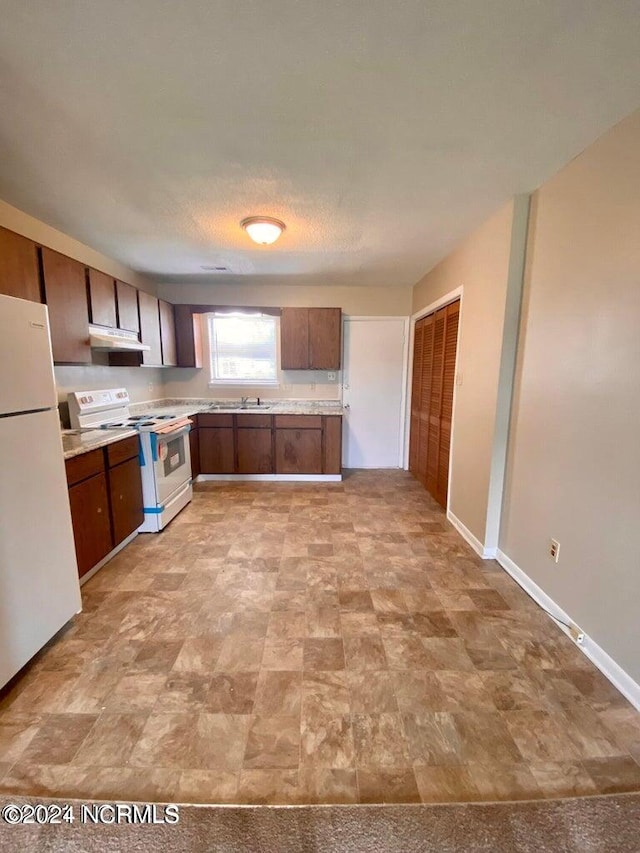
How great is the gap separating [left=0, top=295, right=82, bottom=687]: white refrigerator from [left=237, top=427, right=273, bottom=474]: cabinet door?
240 centimetres

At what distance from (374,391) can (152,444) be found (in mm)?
2891

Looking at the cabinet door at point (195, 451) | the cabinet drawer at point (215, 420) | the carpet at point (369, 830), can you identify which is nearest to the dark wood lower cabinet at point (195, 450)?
the cabinet door at point (195, 451)

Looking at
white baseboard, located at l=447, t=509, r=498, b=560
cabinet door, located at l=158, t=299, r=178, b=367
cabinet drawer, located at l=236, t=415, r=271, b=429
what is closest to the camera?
white baseboard, located at l=447, t=509, r=498, b=560

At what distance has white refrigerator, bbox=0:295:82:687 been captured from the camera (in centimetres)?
142

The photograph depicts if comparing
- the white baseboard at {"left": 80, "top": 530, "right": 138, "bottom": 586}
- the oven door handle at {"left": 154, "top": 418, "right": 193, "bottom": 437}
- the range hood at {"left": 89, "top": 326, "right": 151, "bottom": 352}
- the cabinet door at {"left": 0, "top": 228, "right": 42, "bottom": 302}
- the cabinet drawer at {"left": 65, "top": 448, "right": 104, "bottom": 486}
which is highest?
the cabinet door at {"left": 0, "top": 228, "right": 42, "bottom": 302}

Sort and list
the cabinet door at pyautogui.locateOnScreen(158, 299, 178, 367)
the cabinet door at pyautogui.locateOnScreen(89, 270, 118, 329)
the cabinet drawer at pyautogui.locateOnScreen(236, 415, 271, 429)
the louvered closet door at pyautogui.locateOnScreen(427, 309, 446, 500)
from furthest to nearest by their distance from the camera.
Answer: the cabinet drawer at pyautogui.locateOnScreen(236, 415, 271, 429) < the cabinet door at pyautogui.locateOnScreen(158, 299, 178, 367) < the louvered closet door at pyautogui.locateOnScreen(427, 309, 446, 500) < the cabinet door at pyautogui.locateOnScreen(89, 270, 118, 329)

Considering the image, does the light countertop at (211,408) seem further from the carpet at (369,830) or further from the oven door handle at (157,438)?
the carpet at (369,830)

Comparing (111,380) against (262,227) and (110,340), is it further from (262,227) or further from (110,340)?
(262,227)

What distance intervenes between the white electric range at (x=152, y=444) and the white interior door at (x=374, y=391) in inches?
87.8

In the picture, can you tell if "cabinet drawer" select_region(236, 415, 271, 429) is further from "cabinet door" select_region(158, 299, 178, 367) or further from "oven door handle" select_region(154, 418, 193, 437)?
"cabinet door" select_region(158, 299, 178, 367)

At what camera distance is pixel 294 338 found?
13.9 feet

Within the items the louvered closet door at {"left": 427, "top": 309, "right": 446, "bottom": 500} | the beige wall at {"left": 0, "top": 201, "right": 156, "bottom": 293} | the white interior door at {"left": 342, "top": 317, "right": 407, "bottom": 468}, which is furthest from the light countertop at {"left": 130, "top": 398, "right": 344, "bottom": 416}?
the beige wall at {"left": 0, "top": 201, "right": 156, "bottom": 293}

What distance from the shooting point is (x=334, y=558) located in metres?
2.48

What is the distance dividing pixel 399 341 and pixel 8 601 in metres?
4.36
